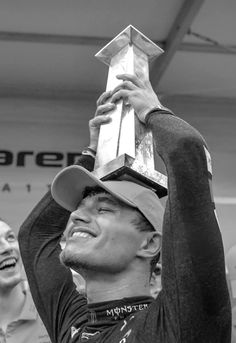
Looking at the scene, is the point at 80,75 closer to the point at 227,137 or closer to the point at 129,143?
the point at 227,137

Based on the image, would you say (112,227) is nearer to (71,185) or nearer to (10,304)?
(71,185)

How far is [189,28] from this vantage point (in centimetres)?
318

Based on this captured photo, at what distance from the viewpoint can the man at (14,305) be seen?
2072 millimetres

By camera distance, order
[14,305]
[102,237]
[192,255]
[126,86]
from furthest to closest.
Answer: [14,305] < [126,86] < [102,237] < [192,255]

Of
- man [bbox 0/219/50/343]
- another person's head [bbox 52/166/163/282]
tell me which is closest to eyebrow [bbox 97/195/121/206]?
another person's head [bbox 52/166/163/282]

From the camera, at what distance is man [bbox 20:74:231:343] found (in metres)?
0.99

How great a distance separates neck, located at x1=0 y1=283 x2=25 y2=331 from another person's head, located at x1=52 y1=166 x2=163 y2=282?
38.5 inches

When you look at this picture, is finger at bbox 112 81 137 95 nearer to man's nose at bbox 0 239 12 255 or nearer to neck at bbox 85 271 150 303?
neck at bbox 85 271 150 303

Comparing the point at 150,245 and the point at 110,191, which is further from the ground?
the point at 110,191

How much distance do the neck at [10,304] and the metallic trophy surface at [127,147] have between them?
97 cm

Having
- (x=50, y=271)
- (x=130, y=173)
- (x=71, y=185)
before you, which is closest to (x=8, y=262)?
(x=50, y=271)

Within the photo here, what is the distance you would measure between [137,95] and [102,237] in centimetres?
29

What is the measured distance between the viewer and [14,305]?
2.21 meters

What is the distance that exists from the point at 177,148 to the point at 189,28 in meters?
2.26
